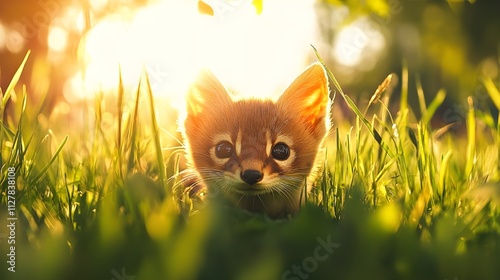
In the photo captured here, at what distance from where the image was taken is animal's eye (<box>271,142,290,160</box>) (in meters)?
3.02

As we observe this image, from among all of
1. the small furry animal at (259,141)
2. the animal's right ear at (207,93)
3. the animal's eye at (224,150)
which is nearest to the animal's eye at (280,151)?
the small furry animal at (259,141)

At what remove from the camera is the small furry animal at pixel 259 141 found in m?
2.86

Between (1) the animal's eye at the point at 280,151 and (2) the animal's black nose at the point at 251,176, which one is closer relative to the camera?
(2) the animal's black nose at the point at 251,176

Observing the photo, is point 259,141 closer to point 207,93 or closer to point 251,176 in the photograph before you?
point 251,176

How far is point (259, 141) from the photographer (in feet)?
9.86

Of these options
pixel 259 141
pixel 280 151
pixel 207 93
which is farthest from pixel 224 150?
pixel 207 93

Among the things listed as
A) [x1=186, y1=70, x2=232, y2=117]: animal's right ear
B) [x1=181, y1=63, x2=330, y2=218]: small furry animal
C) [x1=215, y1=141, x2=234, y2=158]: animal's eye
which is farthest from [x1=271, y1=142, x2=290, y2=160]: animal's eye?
[x1=186, y1=70, x2=232, y2=117]: animal's right ear

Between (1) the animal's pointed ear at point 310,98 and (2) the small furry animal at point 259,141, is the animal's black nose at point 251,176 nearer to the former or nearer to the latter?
(2) the small furry animal at point 259,141

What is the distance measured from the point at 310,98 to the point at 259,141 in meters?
0.55

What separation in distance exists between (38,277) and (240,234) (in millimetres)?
568

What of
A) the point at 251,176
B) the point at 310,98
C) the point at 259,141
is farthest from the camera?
the point at 310,98

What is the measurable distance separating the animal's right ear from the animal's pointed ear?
35 cm

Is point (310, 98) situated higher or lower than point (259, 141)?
higher

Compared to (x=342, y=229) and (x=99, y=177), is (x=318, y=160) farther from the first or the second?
(x=342, y=229)
